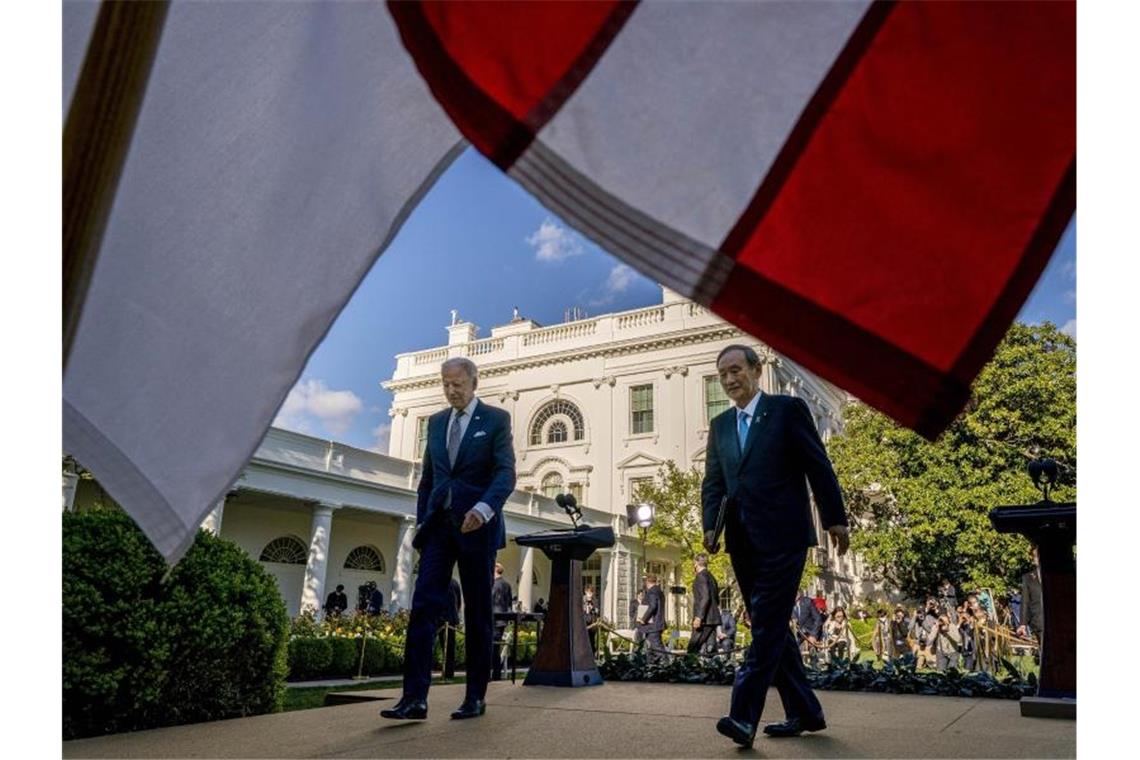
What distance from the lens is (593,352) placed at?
34125 millimetres

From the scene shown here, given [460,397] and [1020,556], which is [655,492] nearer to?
[1020,556]

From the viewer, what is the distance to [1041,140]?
3.10 feet

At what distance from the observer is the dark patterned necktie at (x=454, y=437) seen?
400cm

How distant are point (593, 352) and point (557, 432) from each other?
13.0 ft

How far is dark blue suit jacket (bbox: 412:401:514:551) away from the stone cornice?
26852 mm

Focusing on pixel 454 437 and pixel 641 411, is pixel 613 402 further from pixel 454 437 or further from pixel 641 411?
pixel 454 437

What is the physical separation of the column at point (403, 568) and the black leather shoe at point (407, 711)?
66.3 feet

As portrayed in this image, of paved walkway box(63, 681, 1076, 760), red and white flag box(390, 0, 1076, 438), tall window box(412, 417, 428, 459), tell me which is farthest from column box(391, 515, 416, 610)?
red and white flag box(390, 0, 1076, 438)

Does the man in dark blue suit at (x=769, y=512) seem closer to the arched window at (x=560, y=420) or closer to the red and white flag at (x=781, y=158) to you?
the red and white flag at (x=781, y=158)

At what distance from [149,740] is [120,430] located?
2630mm

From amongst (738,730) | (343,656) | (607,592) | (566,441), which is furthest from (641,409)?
(738,730)

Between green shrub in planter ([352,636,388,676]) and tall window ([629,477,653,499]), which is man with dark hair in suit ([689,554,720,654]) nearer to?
green shrub in planter ([352,636,388,676])

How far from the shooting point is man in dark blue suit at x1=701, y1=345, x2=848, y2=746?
10.1 ft
